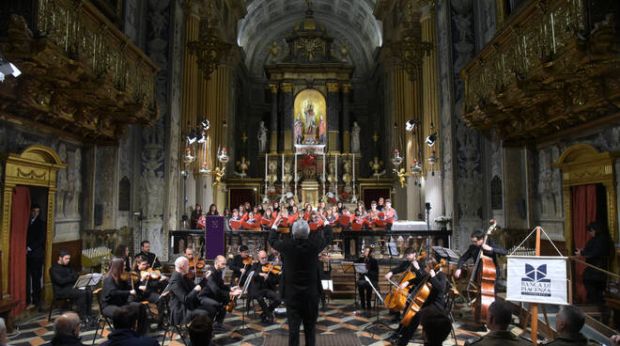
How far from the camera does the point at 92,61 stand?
8.41 metres

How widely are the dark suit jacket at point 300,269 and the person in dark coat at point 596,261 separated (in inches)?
208

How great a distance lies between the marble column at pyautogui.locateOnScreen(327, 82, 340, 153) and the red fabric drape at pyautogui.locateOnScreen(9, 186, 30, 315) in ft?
69.1

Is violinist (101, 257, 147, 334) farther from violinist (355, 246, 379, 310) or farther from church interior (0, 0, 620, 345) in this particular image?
violinist (355, 246, 379, 310)

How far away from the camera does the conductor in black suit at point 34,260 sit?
346 inches

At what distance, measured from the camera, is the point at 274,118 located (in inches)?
1138

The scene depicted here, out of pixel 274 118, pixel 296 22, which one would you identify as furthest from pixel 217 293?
pixel 296 22

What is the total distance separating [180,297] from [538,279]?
4.88 m

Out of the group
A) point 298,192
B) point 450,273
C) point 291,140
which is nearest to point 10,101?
point 450,273

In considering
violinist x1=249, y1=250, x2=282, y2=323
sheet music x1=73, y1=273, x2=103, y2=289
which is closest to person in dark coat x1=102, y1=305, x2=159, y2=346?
sheet music x1=73, y1=273, x2=103, y2=289

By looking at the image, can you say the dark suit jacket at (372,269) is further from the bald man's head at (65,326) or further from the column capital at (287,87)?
the column capital at (287,87)

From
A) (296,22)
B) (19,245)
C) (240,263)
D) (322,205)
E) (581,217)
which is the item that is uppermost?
(296,22)

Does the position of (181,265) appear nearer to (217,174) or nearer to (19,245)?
(19,245)

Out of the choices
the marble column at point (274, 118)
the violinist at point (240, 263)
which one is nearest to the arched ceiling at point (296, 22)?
the marble column at point (274, 118)

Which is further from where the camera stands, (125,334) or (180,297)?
(180,297)
